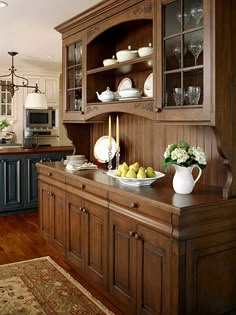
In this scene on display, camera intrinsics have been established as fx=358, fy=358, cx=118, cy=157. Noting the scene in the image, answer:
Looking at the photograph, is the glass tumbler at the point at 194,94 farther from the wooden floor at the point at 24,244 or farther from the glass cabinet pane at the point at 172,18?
the wooden floor at the point at 24,244

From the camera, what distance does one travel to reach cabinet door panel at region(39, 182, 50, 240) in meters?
3.61

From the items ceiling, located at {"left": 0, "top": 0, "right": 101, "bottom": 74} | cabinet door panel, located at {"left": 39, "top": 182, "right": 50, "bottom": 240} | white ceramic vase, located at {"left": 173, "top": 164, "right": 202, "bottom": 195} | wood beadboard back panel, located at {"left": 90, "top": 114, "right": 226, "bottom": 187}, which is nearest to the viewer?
white ceramic vase, located at {"left": 173, "top": 164, "right": 202, "bottom": 195}

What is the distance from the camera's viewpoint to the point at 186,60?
7.14 feet

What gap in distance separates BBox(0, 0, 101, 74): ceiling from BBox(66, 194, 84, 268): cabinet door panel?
188 centimetres

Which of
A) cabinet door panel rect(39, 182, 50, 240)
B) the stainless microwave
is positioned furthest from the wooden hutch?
the stainless microwave

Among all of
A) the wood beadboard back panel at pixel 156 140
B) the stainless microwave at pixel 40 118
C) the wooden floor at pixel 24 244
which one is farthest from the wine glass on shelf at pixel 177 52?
the stainless microwave at pixel 40 118

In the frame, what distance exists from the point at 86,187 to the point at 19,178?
258 centimetres

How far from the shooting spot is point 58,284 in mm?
2900

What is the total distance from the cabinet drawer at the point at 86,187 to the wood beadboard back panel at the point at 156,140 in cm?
57

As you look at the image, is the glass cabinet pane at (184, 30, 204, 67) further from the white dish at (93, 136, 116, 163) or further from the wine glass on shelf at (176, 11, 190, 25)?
the white dish at (93, 136, 116, 163)

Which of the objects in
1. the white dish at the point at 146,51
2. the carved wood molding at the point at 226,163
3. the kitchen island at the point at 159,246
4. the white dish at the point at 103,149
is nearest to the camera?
the kitchen island at the point at 159,246

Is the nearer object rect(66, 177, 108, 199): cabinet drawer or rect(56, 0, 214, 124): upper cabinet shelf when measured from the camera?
rect(56, 0, 214, 124): upper cabinet shelf

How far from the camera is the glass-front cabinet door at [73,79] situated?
341cm

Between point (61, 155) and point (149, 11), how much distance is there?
10.6 feet
